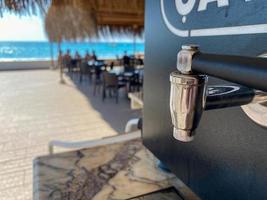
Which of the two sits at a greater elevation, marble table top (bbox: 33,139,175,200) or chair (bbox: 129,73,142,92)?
marble table top (bbox: 33,139,175,200)

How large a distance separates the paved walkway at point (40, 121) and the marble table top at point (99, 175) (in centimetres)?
105

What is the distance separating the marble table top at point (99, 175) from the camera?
782mm

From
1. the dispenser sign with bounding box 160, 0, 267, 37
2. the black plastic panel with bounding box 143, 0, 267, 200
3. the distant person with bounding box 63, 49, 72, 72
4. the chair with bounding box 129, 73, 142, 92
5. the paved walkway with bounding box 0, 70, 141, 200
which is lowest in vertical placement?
the paved walkway with bounding box 0, 70, 141, 200

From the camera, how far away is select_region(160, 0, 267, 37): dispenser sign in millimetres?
433

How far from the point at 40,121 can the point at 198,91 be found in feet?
14.5

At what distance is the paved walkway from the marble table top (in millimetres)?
1047

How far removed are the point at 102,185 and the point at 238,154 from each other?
0.51 metres

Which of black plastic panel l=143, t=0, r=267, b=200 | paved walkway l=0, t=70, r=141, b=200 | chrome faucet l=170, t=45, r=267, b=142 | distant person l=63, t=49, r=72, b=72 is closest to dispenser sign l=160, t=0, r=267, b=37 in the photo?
black plastic panel l=143, t=0, r=267, b=200

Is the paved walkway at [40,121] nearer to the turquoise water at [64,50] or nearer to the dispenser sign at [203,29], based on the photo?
the dispenser sign at [203,29]

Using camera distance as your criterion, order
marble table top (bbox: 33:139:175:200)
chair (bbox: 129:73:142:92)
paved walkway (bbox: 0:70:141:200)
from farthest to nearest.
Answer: chair (bbox: 129:73:142:92) → paved walkway (bbox: 0:70:141:200) → marble table top (bbox: 33:139:175:200)

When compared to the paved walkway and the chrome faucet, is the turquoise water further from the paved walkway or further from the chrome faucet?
the chrome faucet

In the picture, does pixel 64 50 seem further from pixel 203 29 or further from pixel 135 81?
pixel 203 29

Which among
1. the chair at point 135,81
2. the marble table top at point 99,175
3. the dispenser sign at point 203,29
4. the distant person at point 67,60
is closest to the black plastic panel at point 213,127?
the dispenser sign at point 203,29

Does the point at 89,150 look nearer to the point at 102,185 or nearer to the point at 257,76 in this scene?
the point at 102,185
